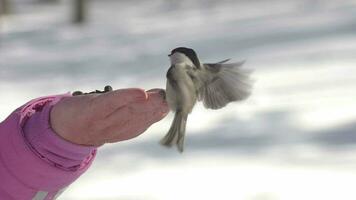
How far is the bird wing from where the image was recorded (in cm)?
111

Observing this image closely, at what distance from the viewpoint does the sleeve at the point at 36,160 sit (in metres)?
1.20

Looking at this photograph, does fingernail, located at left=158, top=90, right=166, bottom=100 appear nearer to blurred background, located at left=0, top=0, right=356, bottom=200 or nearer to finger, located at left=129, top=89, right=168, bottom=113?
finger, located at left=129, top=89, right=168, bottom=113

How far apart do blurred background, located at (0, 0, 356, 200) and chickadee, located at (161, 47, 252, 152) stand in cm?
46

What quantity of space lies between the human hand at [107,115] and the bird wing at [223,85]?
9cm

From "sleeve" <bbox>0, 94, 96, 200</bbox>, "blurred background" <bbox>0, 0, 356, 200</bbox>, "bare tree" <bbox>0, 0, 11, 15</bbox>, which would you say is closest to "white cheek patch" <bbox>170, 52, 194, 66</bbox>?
"sleeve" <bbox>0, 94, 96, 200</bbox>

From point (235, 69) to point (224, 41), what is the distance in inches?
192

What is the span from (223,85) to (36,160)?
0.37 metres

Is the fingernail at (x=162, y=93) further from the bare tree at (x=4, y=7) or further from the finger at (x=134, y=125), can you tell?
the bare tree at (x=4, y=7)

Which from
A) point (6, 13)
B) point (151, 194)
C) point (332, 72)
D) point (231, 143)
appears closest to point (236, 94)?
point (151, 194)

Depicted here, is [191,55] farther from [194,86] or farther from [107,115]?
[107,115]

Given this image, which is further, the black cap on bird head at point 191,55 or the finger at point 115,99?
the finger at point 115,99

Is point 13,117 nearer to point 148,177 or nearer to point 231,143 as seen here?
point 148,177

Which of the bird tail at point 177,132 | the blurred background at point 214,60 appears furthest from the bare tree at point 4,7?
the bird tail at point 177,132

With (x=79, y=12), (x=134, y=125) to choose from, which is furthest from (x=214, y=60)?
(x=134, y=125)
